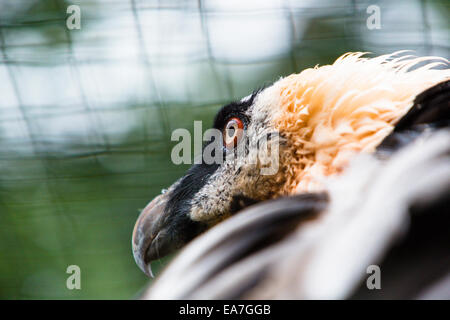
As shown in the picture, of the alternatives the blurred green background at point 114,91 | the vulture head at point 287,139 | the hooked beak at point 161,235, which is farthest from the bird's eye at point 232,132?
the blurred green background at point 114,91

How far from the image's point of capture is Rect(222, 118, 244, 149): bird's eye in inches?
46.4

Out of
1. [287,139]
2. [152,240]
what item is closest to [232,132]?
[287,139]

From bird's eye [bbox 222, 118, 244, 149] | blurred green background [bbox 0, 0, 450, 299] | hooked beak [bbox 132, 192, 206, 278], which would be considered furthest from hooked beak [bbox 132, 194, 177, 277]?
blurred green background [bbox 0, 0, 450, 299]

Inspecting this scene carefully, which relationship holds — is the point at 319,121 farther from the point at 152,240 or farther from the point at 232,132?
the point at 152,240

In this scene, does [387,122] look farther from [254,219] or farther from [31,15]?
[31,15]

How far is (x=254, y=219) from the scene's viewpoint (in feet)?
2.41

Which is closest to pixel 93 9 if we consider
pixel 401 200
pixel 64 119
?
pixel 64 119

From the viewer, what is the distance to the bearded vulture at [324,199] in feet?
2.02

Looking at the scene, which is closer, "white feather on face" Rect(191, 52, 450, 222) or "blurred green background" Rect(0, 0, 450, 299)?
"white feather on face" Rect(191, 52, 450, 222)

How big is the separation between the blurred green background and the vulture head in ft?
2.26

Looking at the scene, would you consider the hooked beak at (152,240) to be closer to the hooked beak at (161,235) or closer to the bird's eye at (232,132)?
the hooked beak at (161,235)

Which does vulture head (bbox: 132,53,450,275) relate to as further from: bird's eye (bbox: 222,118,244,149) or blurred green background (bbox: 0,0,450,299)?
blurred green background (bbox: 0,0,450,299)

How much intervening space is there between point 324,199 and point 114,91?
4.44ft

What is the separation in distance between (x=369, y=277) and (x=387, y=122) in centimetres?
39
